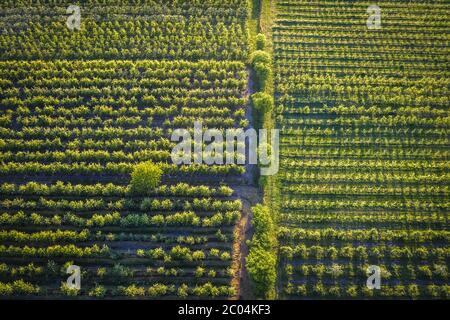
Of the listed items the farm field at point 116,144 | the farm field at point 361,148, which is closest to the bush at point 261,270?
the farm field at point 361,148

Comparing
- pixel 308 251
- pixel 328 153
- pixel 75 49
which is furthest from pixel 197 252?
pixel 75 49

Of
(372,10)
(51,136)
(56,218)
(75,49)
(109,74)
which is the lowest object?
(56,218)

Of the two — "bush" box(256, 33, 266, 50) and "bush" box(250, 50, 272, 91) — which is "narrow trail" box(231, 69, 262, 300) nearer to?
"bush" box(250, 50, 272, 91)

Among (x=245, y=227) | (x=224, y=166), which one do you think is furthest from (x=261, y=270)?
(x=224, y=166)

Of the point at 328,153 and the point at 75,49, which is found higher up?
the point at 75,49

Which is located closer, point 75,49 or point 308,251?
point 308,251

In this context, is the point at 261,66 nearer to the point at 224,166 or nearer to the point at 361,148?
the point at 224,166
